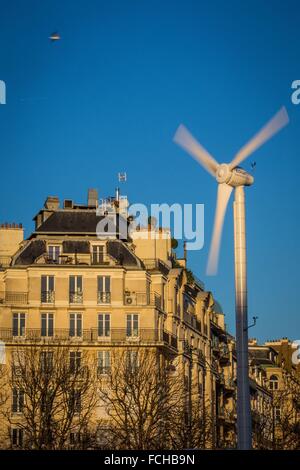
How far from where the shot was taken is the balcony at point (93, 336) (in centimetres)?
12056

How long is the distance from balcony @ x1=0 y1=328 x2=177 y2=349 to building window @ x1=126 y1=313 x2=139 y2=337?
0.44ft

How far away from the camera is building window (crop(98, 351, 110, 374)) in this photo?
120 meters

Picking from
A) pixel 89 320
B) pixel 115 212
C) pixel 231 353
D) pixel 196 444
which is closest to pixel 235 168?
pixel 196 444

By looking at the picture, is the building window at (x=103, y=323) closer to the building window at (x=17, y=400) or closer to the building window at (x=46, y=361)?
the building window at (x=46, y=361)

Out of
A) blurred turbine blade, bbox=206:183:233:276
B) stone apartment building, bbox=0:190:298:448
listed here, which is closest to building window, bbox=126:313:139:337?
stone apartment building, bbox=0:190:298:448

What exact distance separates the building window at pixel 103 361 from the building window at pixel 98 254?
8.01 metres

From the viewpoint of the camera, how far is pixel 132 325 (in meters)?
123

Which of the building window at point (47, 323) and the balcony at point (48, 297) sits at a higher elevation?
the balcony at point (48, 297)

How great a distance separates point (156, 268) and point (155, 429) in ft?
82.2

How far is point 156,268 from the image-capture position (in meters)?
131

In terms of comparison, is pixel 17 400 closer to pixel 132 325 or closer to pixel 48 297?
pixel 48 297

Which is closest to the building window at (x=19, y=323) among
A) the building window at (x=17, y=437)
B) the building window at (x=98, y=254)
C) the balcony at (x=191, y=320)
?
the building window at (x=98, y=254)

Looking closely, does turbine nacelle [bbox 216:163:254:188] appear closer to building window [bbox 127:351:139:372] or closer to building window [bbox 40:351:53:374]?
building window [bbox 40:351:53:374]
